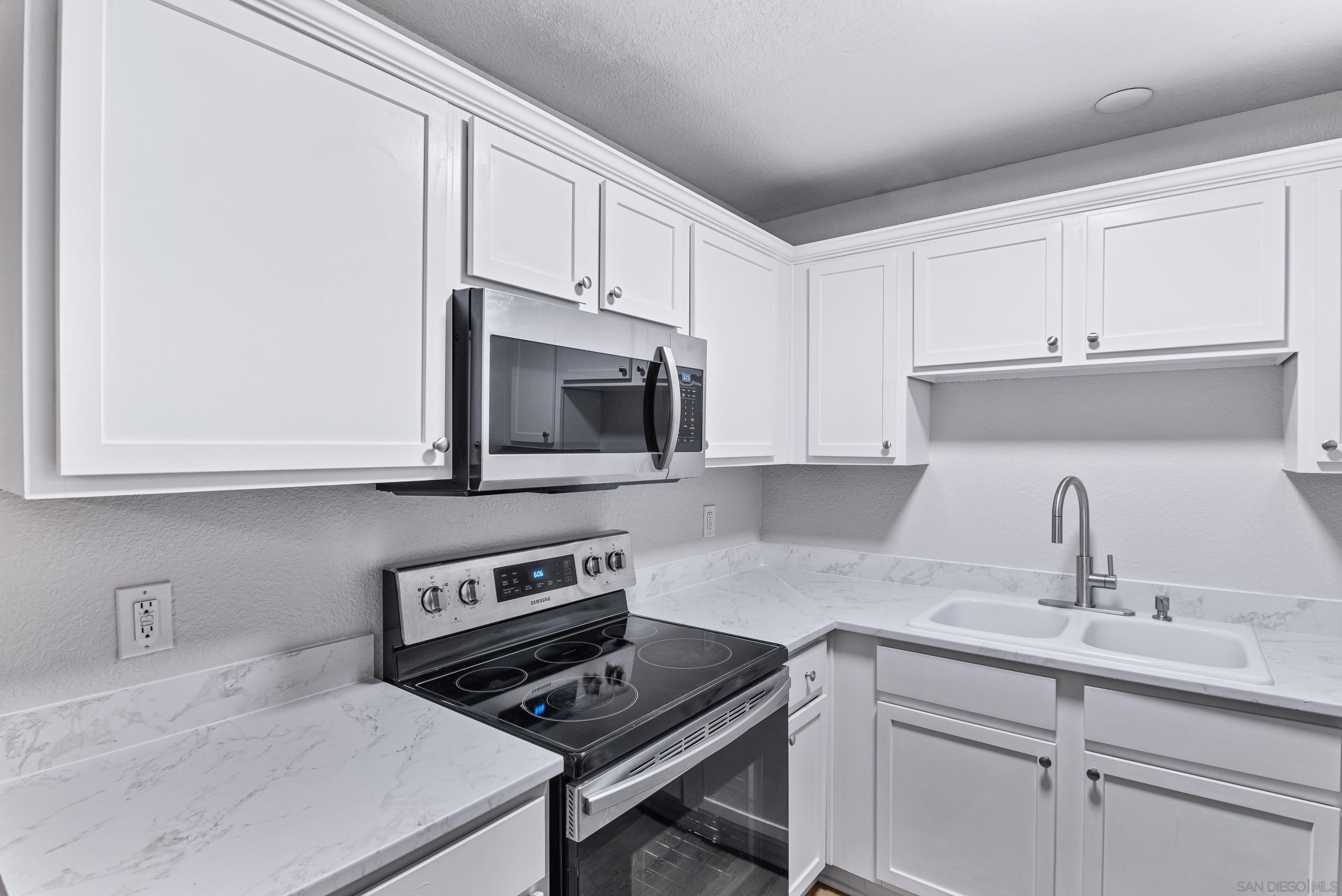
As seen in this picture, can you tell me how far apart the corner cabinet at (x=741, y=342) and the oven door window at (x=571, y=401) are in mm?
330

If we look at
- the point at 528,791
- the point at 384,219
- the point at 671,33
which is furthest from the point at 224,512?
the point at 671,33

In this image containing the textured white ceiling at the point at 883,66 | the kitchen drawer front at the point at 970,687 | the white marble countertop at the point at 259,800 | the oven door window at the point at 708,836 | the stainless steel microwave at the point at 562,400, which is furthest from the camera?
the kitchen drawer front at the point at 970,687

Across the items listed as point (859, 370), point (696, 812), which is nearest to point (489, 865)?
point (696, 812)

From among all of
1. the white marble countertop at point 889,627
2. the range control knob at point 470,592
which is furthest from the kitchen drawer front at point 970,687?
the range control knob at point 470,592

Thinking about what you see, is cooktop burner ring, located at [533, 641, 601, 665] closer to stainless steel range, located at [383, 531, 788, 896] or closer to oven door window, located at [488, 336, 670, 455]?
stainless steel range, located at [383, 531, 788, 896]

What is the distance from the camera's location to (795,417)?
2.51 m

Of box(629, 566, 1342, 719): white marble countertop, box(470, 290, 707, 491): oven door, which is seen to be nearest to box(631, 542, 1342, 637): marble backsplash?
box(629, 566, 1342, 719): white marble countertop

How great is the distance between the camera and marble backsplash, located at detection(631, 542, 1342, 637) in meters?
1.94

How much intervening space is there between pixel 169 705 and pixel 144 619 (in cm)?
17

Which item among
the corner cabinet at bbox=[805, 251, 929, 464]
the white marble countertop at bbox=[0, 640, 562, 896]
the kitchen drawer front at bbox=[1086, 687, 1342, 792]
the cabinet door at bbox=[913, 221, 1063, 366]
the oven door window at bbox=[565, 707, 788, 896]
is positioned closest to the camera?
the white marble countertop at bbox=[0, 640, 562, 896]

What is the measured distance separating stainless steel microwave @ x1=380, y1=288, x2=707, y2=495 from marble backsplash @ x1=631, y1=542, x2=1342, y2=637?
0.76m

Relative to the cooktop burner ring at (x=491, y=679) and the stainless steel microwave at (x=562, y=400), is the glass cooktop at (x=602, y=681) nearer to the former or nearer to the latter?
the cooktop burner ring at (x=491, y=679)

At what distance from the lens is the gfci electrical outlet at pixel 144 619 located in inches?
47.0

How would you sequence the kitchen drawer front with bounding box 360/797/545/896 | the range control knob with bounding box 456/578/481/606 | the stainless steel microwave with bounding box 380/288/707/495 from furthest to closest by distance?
the range control knob with bounding box 456/578/481/606 → the stainless steel microwave with bounding box 380/288/707/495 → the kitchen drawer front with bounding box 360/797/545/896
